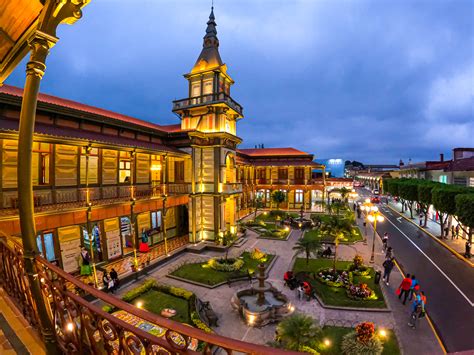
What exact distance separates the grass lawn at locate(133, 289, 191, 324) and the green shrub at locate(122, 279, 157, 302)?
0.68 feet

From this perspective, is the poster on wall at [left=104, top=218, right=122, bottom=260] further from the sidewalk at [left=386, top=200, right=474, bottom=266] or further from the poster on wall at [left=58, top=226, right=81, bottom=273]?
the sidewalk at [left=386, top=200, right=474, bottom=266]

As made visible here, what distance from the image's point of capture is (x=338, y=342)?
10.8 meters

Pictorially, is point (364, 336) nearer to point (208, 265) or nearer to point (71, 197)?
point (208, 265)

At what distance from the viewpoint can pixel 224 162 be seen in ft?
79.3

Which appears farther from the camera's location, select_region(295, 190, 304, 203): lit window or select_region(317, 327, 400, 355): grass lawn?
select_region(295, 190, 304, 203): lit window

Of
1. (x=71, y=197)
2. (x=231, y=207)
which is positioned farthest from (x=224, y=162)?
(x=71, y=197)

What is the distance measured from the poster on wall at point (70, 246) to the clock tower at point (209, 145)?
31.5 feet

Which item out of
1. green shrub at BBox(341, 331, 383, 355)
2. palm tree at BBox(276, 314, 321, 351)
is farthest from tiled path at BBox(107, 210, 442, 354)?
palm tree at BBox(276, 314, 321, 351)

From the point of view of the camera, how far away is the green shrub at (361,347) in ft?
31.3

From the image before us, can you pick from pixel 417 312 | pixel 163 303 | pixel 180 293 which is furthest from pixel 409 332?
pixel 163 303

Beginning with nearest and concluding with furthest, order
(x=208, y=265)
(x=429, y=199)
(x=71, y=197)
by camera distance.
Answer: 1. (x=71, y=197)
2. (x=208, y=265)
3. (x=429, y=199)

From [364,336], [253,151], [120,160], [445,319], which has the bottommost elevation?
[445,319]

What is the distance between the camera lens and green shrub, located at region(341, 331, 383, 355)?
9.55 metres

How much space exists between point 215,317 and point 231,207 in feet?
48.0
